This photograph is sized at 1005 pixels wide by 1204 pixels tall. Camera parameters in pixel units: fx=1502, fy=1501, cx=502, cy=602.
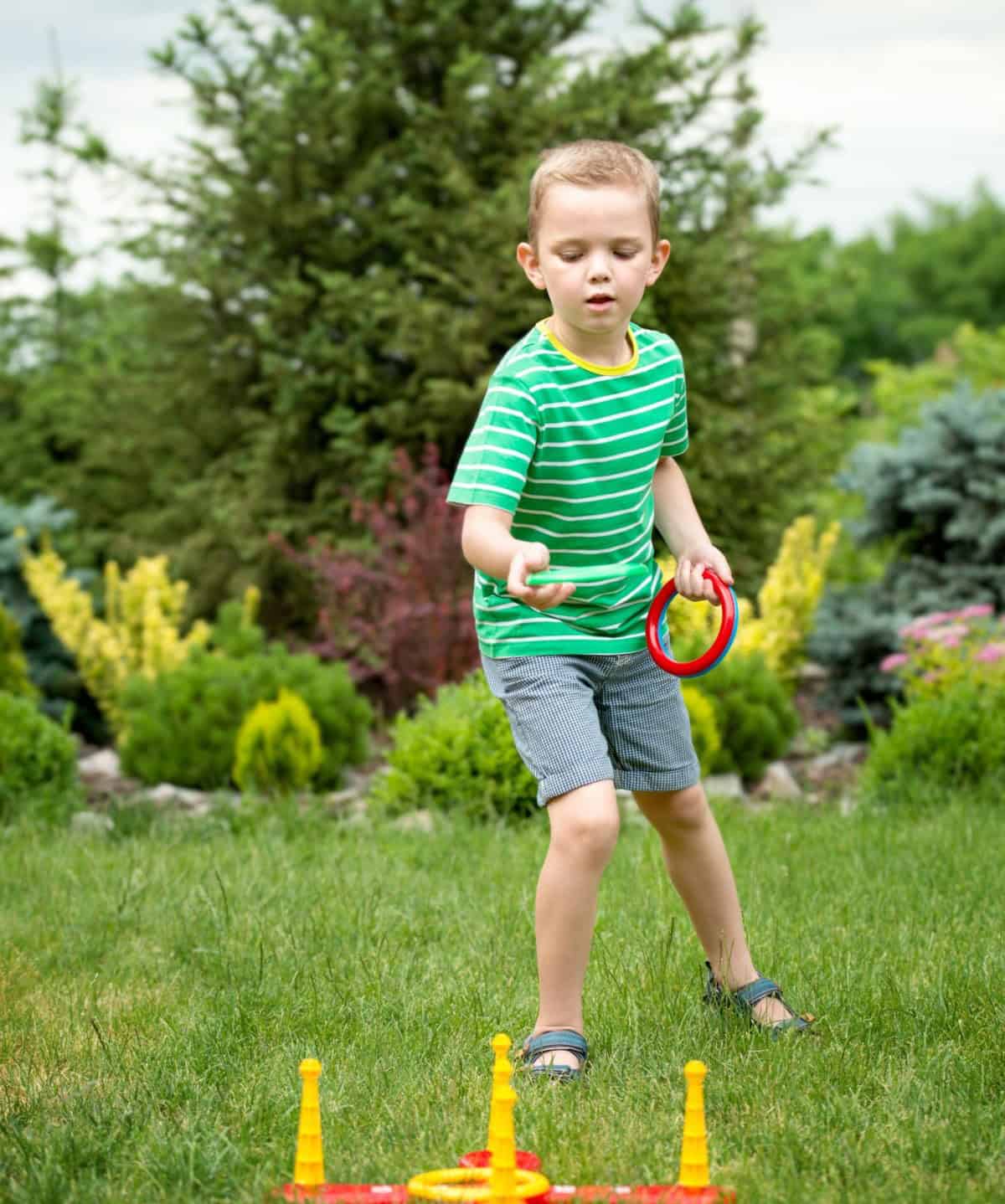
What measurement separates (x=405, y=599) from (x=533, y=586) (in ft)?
16.3

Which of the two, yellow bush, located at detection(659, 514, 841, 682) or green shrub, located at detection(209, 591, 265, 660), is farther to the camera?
yellow bush, located at detection(659, 514, 841, 682)

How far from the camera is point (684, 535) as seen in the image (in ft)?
10.1

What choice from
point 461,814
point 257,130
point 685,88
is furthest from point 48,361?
point 461,814

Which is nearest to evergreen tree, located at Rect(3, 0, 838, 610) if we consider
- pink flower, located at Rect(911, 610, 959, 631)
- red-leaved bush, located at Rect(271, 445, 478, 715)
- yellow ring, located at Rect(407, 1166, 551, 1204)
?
red-leaved bush, located at Rect(271, 445, 478, 715)

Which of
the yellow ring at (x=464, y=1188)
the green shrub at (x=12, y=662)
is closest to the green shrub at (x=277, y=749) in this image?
the green shrub at (x=12, y=662)

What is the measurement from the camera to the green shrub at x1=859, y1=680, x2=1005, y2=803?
17.9 feet

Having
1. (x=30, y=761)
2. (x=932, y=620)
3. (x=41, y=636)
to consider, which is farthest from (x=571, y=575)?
(x=41, y=636)

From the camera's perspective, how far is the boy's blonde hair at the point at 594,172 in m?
2.77

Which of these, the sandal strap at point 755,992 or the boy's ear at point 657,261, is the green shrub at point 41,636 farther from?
the boy's ear at point 657,261

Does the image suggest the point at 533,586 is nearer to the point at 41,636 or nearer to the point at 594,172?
the point at 594,172

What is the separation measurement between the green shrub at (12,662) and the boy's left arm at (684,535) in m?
4.67

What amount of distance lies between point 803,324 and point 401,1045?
7.65m

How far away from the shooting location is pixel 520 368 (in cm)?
282

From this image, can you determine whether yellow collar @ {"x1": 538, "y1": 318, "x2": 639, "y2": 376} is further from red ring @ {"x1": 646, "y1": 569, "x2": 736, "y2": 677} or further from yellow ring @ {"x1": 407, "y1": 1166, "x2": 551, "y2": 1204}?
yellow ring @ {"x1": 407, "y1": 1166, "x2": 551, "y2": 1204}
